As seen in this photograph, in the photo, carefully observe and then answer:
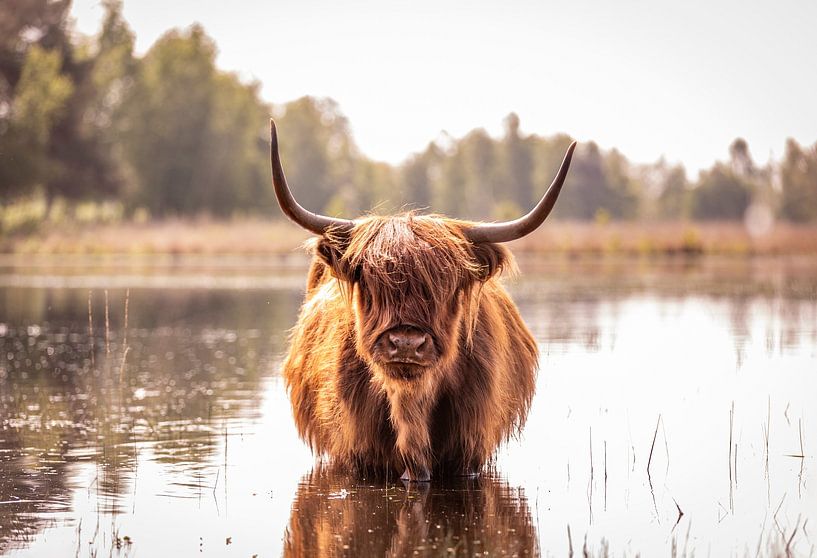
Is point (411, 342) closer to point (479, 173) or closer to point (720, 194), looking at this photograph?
point (720, 194)

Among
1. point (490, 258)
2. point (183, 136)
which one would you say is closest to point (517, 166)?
point (183, 136)

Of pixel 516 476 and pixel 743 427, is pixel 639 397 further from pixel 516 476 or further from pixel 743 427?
pixel 516 476

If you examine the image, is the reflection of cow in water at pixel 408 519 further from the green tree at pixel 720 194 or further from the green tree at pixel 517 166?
→ the green tree at pixel 517 166

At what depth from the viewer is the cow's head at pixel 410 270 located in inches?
195

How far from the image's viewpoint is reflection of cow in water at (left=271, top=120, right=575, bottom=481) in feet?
16.4

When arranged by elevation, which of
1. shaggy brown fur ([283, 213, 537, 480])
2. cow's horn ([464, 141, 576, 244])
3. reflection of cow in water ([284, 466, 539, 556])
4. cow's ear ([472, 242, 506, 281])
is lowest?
reflection of cow in water ([284, 466, 539, 556])

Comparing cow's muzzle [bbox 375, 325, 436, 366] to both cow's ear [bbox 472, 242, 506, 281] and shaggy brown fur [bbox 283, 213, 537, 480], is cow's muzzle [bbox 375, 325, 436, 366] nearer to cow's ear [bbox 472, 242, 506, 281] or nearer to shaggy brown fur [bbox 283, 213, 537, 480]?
shaggy brown fur [bbox 283, 213, 537, 480]

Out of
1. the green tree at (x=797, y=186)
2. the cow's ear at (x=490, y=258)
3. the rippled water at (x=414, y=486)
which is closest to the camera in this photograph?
the rippled water at (x=414, y=486)

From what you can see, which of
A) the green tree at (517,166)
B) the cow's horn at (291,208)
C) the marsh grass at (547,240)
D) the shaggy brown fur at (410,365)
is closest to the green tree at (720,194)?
the green tree at (517,166)

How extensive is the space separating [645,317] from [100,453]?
976 centimetres

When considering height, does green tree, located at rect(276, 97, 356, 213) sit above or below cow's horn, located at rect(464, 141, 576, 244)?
above

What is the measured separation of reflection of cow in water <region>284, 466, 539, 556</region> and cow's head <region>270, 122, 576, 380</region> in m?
0.59

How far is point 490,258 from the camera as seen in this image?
537 centimetres

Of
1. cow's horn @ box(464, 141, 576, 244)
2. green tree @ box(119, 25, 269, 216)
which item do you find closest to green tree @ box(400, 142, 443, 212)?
green tree @ box(119, 25, 269, 216)
